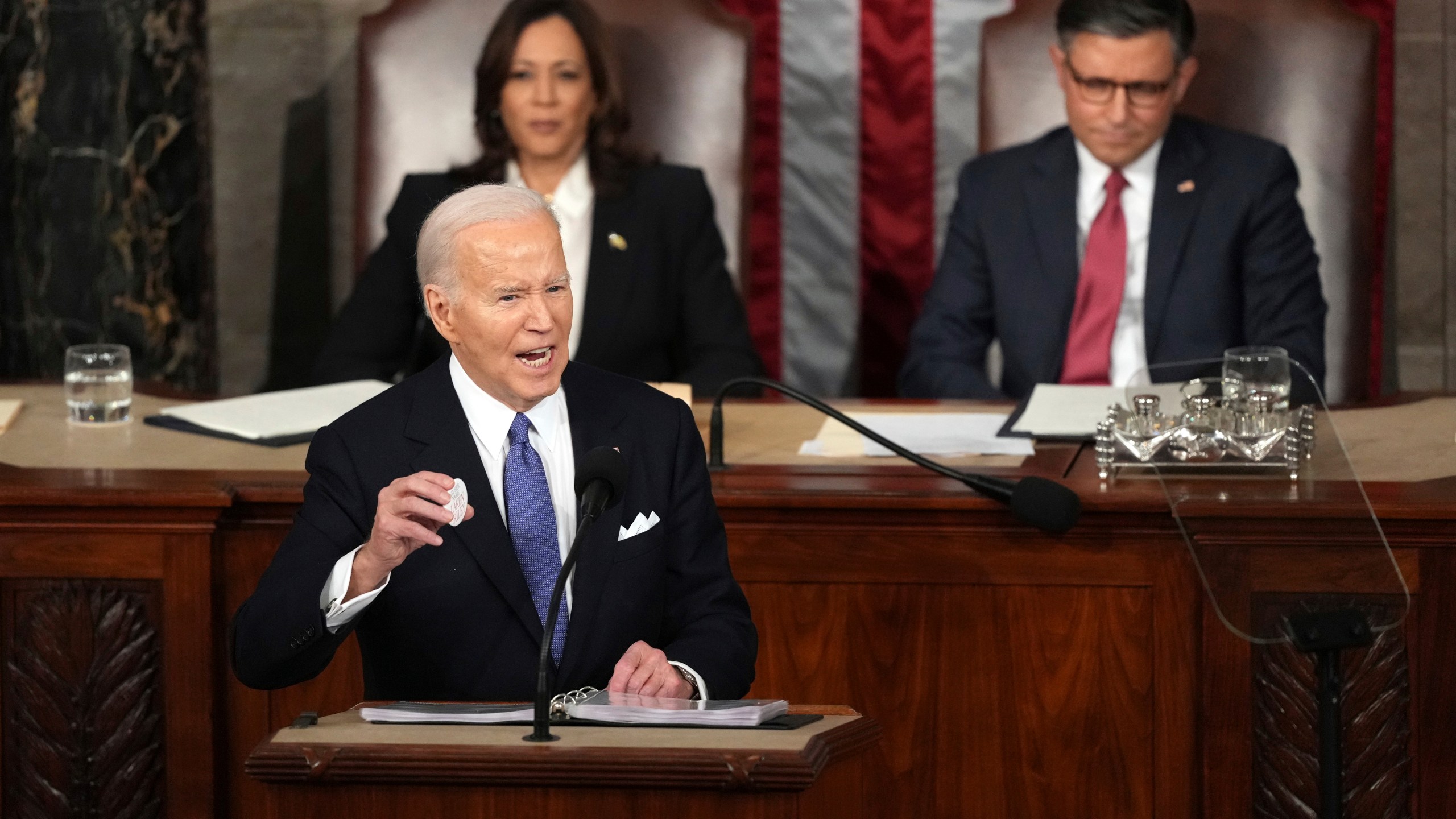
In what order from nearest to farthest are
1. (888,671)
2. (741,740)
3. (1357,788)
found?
(741,740) < (1357,788) < (888,671)

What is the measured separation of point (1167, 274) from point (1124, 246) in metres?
0.11

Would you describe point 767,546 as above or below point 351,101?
below

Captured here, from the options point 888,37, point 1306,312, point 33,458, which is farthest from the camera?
point 888,37

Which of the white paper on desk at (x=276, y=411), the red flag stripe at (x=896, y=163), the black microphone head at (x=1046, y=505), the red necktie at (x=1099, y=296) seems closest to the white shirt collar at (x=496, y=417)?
the black microphone head at (x=1046, y=505)

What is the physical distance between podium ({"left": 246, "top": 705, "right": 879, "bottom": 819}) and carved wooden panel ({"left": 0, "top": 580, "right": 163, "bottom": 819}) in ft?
2.90

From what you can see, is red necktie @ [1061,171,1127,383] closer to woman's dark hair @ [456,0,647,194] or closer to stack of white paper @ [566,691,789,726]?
woman's dark hair @ [456,0,647,194]

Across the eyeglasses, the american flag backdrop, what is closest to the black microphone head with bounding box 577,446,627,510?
the eyeglasses

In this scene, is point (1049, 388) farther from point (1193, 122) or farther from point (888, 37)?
point (888, 37)

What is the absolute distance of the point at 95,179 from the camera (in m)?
4.10

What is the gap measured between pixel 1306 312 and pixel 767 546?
1.68m

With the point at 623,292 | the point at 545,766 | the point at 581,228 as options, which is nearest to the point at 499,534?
the point at 545,766

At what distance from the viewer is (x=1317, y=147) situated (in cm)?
410

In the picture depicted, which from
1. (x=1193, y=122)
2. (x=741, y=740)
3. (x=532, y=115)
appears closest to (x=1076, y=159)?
(x=1193, y=122)

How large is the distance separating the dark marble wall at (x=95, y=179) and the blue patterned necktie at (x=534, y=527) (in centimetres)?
236
